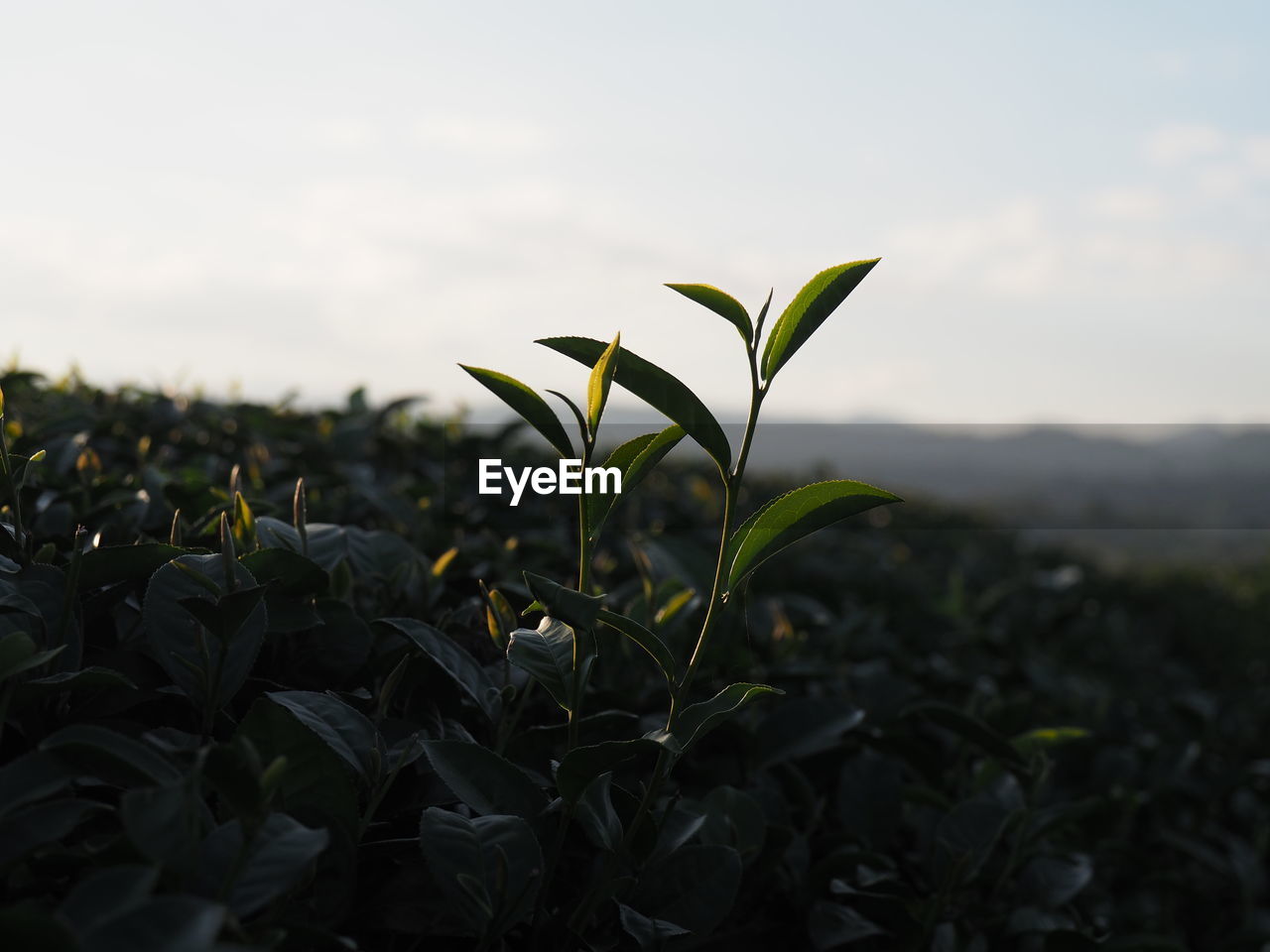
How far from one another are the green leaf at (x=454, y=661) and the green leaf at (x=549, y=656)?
6.3 inches

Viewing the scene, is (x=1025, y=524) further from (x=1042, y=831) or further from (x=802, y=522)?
(x=802, y=522)

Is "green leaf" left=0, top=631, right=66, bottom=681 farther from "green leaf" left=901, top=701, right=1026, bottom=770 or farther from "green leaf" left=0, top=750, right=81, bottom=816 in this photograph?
"green leaf" left=901, top=701, right=1026, bottom=770

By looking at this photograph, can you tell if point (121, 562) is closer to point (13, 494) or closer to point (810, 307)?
point (13, 494)

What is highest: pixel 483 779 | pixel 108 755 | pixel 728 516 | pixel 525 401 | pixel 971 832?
pixel 525 401

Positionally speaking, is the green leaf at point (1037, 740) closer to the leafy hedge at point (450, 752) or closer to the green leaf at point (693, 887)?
the leafy hedge at point (450, 752)

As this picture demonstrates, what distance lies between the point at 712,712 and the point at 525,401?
39cm

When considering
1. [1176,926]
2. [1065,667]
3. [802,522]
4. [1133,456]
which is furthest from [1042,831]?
[1133,456]

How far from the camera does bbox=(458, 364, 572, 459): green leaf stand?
1126 millimetres

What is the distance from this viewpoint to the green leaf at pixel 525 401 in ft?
3.69

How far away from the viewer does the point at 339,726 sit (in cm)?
115

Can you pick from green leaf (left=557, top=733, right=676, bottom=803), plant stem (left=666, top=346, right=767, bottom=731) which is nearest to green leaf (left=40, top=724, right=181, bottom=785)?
green leaf (left=557, top=733, right=676, bottom=803)

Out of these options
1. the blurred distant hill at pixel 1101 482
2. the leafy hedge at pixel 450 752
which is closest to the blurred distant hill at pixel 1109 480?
the blurred distant hill at pixel 1101 482

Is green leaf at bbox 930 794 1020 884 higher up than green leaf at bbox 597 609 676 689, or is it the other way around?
green leaf at bbox 597 609 676 689

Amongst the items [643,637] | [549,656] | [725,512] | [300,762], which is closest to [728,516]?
[725,512]
